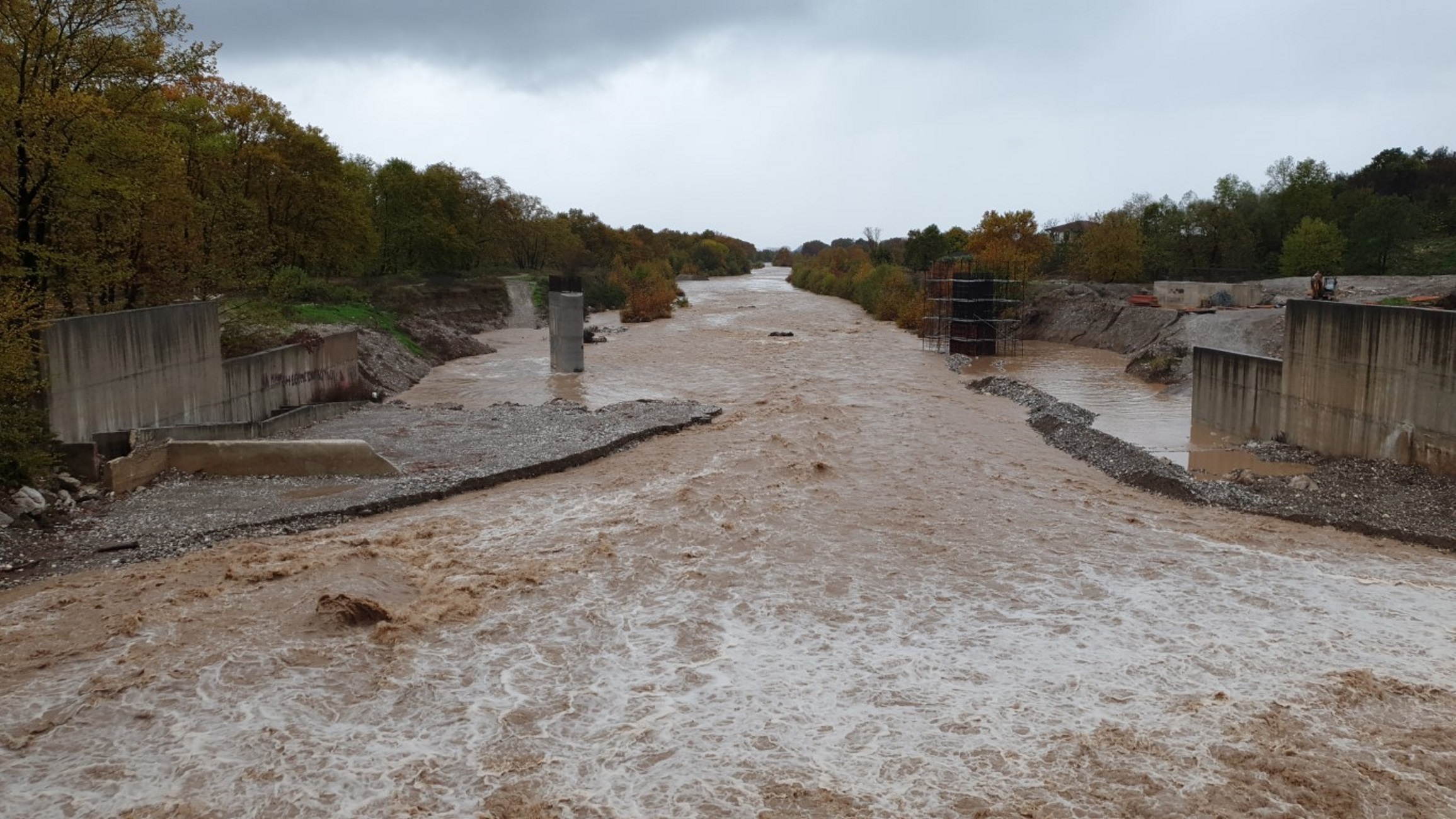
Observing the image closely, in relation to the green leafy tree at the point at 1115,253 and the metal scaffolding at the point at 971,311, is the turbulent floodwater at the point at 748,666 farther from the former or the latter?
the green leafy tree at the point at 1115,253

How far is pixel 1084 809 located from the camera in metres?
8.21

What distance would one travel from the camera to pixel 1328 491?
17.7 m

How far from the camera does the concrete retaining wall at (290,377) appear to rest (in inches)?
945

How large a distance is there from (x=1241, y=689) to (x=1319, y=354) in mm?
12920

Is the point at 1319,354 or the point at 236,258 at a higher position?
the point at 236,258

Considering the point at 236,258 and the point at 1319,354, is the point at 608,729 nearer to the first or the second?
the point at 1319,354

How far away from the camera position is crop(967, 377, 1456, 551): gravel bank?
1584cm

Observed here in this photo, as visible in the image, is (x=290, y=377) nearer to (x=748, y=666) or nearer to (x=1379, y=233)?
(x=748, y=666)

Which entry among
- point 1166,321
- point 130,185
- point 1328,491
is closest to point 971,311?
point 1166,321

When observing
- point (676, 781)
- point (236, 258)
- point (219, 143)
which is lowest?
point (676, 781)

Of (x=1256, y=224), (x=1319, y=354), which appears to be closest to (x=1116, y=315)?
(x=1256, y=224)

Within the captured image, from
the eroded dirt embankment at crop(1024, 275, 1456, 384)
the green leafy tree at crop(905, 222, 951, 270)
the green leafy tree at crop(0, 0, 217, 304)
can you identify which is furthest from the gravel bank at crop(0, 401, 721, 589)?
the green leafy tree at crop(905, 222, 951, 270)

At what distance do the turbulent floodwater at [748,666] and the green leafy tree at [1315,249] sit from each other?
43208 millimetres

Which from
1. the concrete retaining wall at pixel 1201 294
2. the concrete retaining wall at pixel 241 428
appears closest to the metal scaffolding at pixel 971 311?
the concrete retaining wall at pixel 1201 294
